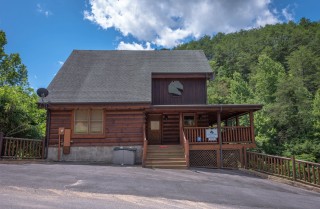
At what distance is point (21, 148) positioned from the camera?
12.4 m

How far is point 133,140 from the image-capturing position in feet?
→ 46.4

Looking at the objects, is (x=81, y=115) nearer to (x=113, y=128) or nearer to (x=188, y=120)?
(x=113, y=128)

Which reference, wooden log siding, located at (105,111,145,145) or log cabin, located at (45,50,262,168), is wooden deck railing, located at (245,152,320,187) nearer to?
log cabin, located at (45,50,262,168)

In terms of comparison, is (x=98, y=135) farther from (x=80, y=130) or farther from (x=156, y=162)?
(x=156, y=162)

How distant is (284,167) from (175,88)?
26.5 feet

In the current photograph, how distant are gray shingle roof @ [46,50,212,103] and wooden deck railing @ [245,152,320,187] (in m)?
6.14

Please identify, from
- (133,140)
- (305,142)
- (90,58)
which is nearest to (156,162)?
(133,140)

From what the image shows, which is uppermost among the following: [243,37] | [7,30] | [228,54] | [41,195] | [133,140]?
[243,37]

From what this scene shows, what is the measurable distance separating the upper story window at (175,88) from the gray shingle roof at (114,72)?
0.77m

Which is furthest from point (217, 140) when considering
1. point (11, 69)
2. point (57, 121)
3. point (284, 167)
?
point (11, 69)

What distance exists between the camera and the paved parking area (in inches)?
225

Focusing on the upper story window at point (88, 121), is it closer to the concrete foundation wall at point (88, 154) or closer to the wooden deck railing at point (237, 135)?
the concrete foundation wall at point (88, 154)

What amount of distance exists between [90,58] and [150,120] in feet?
21.2

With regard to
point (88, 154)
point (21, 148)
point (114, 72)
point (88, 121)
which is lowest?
point (88, 154)
